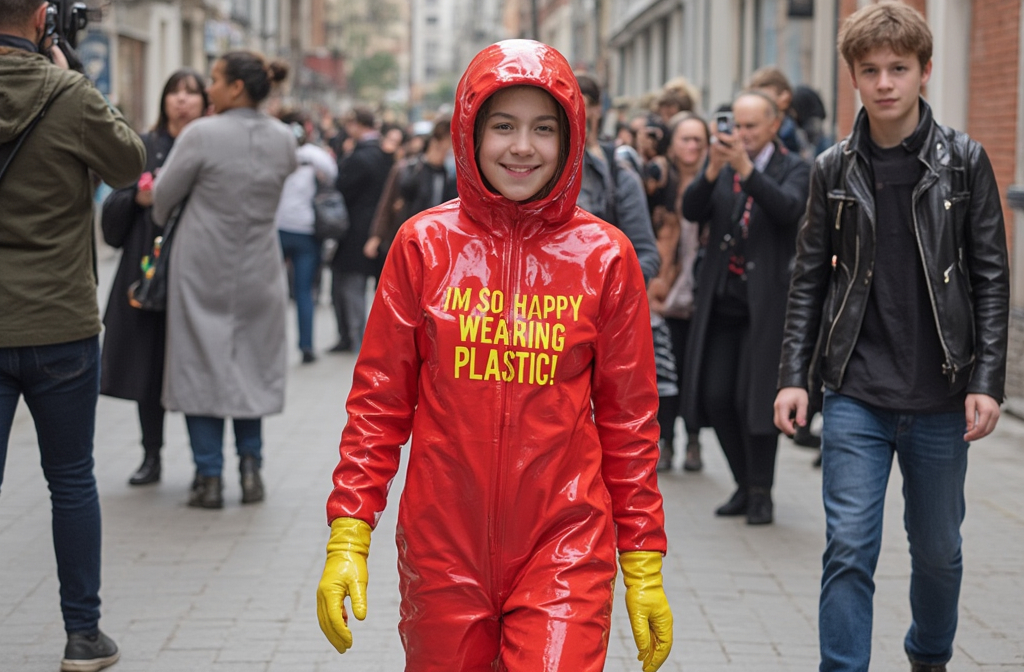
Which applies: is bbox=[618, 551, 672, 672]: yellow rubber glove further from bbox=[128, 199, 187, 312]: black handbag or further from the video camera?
bbox=[128, 199, 187, 312]: black handbag

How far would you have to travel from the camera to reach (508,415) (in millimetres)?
2934

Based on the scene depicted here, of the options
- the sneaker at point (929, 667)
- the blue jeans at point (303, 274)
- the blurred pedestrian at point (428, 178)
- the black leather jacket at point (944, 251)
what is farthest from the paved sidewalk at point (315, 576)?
the blue jeans at point (303, 274)

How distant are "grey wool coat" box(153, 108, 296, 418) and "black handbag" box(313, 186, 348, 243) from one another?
5.46 meters

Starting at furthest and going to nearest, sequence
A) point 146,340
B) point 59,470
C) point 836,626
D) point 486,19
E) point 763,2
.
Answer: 1. point 486,19
2. point 763,2
3. point 146,340
4. point 59,470
5. point 836,626

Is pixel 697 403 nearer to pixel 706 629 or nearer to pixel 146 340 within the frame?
pixel 706 629

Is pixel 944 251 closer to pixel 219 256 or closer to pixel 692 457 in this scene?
pixel 219 256

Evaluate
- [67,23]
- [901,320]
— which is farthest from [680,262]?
[67,23]

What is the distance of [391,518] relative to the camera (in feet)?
23.5

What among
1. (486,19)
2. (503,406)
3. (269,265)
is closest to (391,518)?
(269,265)

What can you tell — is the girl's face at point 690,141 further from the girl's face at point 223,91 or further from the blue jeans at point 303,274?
the blue jeans at point 303,274

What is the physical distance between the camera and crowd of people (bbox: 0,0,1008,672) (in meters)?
2.94

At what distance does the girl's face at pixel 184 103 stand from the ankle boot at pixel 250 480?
1696 mm

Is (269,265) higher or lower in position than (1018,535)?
higher

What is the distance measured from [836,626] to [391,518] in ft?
11.9
